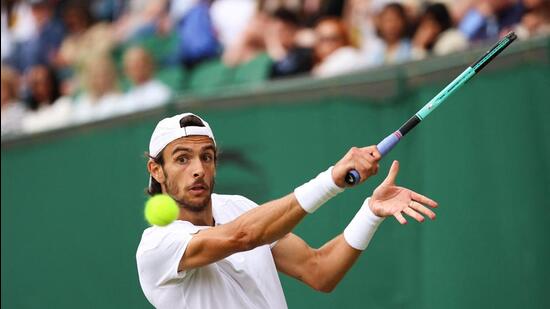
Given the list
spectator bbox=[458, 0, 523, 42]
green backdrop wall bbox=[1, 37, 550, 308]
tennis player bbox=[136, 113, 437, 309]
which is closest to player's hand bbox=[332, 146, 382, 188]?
tennis player bbox=[136, 113, 437, 309]

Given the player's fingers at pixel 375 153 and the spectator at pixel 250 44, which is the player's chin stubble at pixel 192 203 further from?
the spectator at pixel 250 44

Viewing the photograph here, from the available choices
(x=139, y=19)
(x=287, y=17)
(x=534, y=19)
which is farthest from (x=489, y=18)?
(x=139, y=19)

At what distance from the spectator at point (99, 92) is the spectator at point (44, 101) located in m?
0.52

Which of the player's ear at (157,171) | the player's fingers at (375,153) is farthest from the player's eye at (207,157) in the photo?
the player's fingers at (375,153)

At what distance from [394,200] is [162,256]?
3.54 ft

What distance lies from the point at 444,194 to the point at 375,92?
895 millimetres

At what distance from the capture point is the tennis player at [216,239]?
478 cm

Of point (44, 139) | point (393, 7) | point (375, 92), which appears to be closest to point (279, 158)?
point (375, 92)

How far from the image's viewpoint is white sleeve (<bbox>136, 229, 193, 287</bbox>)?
16.3 feet

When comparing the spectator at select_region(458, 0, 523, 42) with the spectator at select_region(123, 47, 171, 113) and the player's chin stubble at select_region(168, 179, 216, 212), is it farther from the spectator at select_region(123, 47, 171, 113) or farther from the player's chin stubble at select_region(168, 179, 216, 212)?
the player's chin stubble at select_region(168, 179, 216, 212)

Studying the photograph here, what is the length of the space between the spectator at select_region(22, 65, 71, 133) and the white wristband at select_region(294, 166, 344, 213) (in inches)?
306

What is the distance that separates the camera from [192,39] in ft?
38.6

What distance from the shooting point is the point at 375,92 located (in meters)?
7.23

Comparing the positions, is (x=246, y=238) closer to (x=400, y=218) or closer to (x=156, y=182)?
(x=400, y=218)
